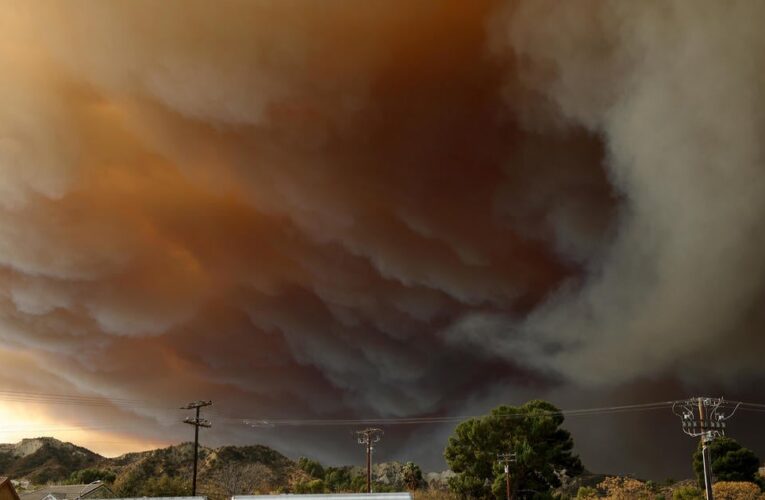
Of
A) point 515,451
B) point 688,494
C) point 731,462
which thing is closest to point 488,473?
point 515,451

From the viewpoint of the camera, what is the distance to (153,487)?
3688 inches

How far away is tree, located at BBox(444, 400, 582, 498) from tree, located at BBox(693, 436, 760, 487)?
2632 cm

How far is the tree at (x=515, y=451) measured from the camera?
9019cm

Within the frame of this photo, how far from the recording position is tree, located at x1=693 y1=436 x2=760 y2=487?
339ft

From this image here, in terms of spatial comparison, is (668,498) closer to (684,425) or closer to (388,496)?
(684,425)

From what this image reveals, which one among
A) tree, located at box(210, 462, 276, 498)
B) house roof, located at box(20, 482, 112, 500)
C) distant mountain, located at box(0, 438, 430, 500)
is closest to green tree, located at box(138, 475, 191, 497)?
house roof, located at box(20, 482, 112, 500)

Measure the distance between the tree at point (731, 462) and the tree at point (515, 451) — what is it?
1036 inches

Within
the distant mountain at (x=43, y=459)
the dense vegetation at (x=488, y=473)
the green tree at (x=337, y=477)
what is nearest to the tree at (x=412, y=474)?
the dense vegetation at (x=488, y=473)

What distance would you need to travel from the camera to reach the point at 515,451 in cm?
9119

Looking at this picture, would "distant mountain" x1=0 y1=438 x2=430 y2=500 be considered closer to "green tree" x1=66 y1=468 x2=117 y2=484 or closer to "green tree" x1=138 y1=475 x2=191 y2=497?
"green tree" x1=66 y1=468 x2=117 y2=484

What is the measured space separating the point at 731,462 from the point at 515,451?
127 ft

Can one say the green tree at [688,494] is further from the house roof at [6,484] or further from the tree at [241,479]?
the house roof at [6,484]

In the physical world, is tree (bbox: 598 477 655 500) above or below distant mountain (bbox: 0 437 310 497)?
below

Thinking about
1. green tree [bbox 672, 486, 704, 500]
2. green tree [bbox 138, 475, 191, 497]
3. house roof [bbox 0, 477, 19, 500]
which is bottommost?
green tree [bbox 672, 486, 704, 500]
